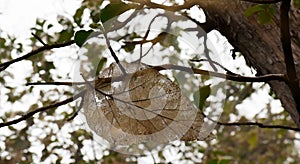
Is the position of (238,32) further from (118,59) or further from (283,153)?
(283,153)

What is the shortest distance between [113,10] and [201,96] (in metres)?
0.14

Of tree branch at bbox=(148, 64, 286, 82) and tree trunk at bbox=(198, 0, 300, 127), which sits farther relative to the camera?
tree trunk at bbox=(198, 0, 300, 127)

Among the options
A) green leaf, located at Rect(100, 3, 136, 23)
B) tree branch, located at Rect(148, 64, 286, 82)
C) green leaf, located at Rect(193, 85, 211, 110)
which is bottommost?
green leaf, located at Rect(193, 85, 211, 110)

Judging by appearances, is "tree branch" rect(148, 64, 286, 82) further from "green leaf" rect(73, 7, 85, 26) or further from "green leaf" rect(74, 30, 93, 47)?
"green leaf" rect(73, 7, 85, 26)

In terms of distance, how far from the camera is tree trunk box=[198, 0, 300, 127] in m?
0.74

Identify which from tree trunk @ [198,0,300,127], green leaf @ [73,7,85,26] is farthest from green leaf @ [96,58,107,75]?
green leaf @ [73,7,85,26]

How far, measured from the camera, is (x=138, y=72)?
1.91ft

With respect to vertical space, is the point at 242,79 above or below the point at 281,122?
above

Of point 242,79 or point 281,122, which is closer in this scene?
point 242,79

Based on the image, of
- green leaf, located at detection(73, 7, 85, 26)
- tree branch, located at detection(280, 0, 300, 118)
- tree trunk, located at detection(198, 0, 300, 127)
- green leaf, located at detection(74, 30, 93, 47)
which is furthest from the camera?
green leaf, located at detection(73, 7, 85, 26)

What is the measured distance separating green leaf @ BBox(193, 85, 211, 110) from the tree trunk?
136mm

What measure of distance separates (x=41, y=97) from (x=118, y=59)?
1268 mm

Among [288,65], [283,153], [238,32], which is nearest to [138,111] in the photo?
[288,65]

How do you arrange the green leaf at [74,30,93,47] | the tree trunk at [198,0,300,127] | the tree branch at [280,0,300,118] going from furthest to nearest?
1. the tree trunk at [198,0,300,127]
2. the green leaf at [74,30,93,47]
3. the tree branch at [280,0,300,118]
